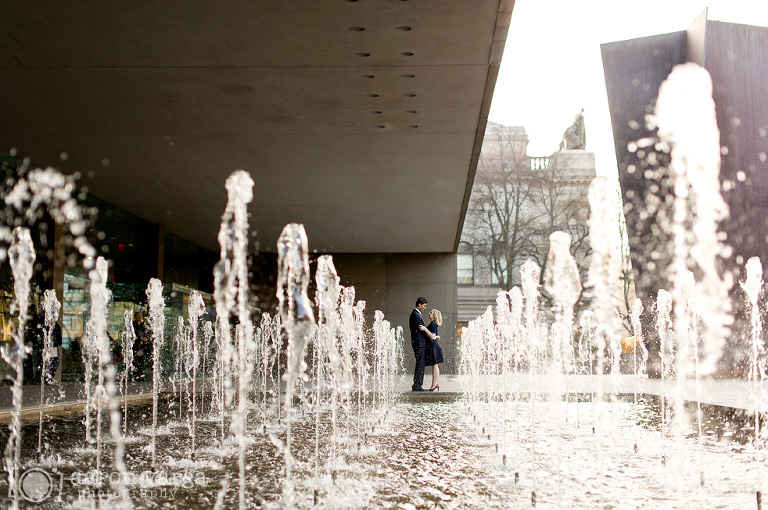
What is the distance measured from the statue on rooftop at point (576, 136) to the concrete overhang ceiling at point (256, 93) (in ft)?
93.0

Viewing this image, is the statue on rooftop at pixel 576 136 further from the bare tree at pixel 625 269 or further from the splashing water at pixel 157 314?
the splashing water at pixel 157 314

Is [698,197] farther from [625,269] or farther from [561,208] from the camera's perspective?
[561,208]

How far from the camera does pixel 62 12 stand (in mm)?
6926

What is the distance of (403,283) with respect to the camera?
937 inches

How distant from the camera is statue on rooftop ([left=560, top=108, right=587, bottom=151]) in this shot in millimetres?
42281

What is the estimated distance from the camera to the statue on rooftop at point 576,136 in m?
42.3

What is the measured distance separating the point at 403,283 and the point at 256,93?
15017 millimetres

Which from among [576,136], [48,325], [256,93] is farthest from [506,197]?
[256,93]

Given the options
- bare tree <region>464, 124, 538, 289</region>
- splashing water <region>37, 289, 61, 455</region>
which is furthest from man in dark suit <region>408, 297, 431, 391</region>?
bare tree <region>464, 124, 538, 289</region>

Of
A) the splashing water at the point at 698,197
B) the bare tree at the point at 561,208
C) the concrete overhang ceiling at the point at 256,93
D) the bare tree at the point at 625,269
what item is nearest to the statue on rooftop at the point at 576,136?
the bare tree at the point at 561,208

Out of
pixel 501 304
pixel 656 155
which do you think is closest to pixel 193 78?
pixel 501 304

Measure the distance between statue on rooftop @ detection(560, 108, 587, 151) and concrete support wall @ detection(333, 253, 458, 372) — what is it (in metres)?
20.6

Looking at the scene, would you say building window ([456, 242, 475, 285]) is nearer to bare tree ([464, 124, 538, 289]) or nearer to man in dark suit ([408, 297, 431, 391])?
bare tree ([464, 124, 538, 289])

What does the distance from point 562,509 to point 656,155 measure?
1516 cm
